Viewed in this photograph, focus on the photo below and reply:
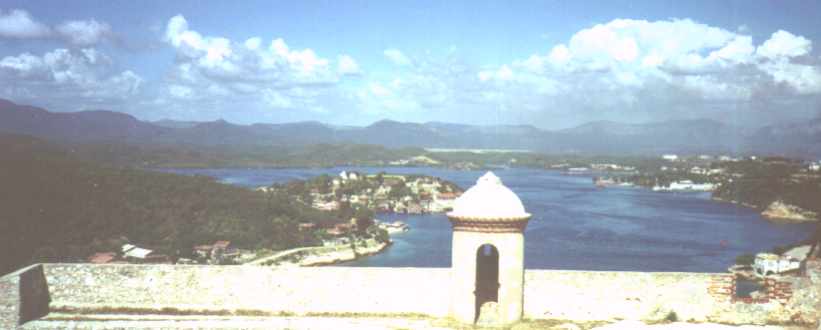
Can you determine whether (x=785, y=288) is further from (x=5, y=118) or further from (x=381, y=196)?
(x=5, y=118)

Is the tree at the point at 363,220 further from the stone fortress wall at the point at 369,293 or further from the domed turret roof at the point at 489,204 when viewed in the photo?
the domed turret roof at the point at 489,204

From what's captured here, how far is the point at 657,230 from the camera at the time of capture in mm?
60469

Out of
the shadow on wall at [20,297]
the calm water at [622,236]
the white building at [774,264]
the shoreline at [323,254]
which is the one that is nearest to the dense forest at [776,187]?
the calm water at [622,236]

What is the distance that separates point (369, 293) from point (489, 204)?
2.30m

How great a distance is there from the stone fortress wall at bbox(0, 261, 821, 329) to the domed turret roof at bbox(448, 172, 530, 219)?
1.00 m

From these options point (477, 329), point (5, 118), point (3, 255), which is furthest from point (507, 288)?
point (5, 118)

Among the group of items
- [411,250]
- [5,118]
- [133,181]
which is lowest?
[411,250]

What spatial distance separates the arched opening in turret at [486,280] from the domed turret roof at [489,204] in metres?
0.86

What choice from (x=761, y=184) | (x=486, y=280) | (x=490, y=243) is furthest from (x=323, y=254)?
(x=761, y=184)

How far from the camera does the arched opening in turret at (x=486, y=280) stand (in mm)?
10680

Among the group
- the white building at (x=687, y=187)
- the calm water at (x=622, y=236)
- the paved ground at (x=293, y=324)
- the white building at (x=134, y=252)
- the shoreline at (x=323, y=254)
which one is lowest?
the shoreline at (x=323, y=254)

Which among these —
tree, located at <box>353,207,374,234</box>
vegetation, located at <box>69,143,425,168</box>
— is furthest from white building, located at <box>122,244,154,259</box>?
vegetation, located at <box>69,143,425,168</box>

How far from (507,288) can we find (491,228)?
902 mm

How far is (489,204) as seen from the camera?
32.7ft
